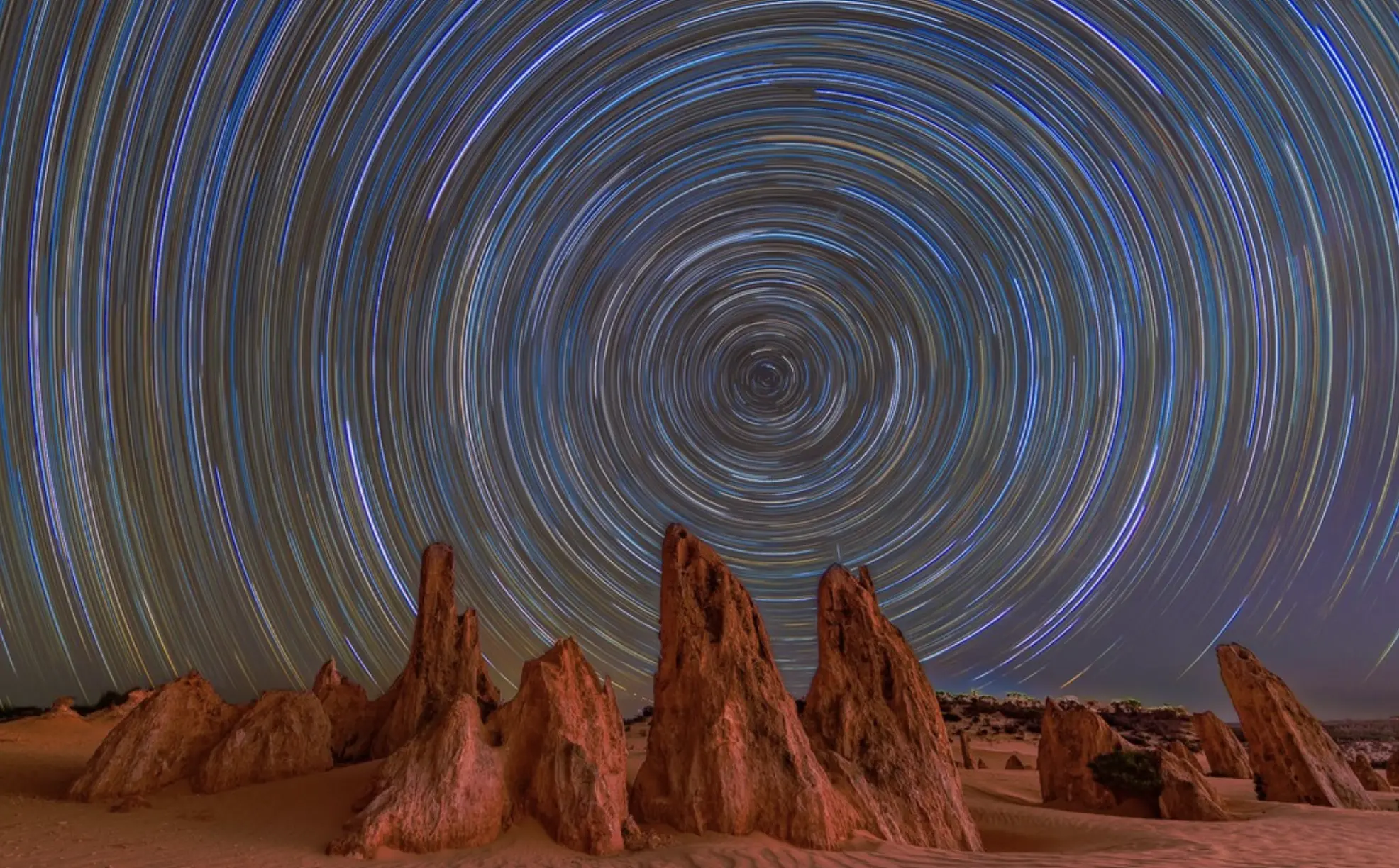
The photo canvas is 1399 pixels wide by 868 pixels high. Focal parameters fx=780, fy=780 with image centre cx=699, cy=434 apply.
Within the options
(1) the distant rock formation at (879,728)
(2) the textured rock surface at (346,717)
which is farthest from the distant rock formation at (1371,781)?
(2) the textured rock surface at (346,717)

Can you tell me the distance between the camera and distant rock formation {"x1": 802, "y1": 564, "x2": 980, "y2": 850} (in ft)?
56.7

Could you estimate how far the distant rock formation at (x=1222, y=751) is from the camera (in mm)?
39562

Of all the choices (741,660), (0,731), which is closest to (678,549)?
(741,660)

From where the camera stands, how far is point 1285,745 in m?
29.2

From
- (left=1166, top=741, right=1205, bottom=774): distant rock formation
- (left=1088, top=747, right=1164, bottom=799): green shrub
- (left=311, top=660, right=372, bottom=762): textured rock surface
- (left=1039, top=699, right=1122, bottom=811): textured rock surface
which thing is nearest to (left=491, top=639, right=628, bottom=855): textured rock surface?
(left=311, top=660, right=372, bottom=762): textured rock surface

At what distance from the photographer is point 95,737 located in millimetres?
37969

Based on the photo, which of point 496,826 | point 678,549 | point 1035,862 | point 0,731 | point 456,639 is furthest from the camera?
point 0,731

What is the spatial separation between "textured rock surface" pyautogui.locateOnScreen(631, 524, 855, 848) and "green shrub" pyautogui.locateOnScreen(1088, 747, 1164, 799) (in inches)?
557

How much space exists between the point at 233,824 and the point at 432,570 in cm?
1302

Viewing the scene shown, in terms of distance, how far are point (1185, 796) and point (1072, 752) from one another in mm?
5565

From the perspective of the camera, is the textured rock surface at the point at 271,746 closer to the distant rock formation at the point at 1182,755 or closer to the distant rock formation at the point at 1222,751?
the distant rock formation at the point at 1182,755

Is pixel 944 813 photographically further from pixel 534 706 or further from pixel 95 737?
pixel 95 737

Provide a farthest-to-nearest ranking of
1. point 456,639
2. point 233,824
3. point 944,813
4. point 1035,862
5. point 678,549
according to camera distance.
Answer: point 456,639, point 678,549, point 944,813, point 233,824, point 1035,862

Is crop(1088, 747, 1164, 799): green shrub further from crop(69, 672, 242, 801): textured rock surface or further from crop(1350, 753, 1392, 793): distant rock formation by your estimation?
crop(69, 672, 242, 801): textured rock surface
